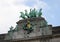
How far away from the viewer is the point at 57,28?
23.9 meters

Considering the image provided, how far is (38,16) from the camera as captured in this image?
25391 mm

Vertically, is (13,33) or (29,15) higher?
(29,15)

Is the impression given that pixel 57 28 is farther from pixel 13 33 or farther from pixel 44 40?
pixel 13 33

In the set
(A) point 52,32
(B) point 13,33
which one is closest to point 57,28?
(A) point 52,32

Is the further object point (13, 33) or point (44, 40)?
point (13, 33)

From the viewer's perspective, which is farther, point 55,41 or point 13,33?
point 13,33

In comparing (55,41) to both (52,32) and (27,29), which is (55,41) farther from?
(27,29)

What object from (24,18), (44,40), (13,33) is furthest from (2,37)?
(44,40)

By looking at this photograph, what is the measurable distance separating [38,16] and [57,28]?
2.51 meters

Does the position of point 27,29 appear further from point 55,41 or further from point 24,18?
point 55,41

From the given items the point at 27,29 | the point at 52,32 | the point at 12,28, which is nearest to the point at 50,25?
the point at 52,32

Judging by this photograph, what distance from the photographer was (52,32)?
78.7 feet

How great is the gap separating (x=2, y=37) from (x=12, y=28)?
4.42ft

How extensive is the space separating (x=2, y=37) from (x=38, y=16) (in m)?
4.15
